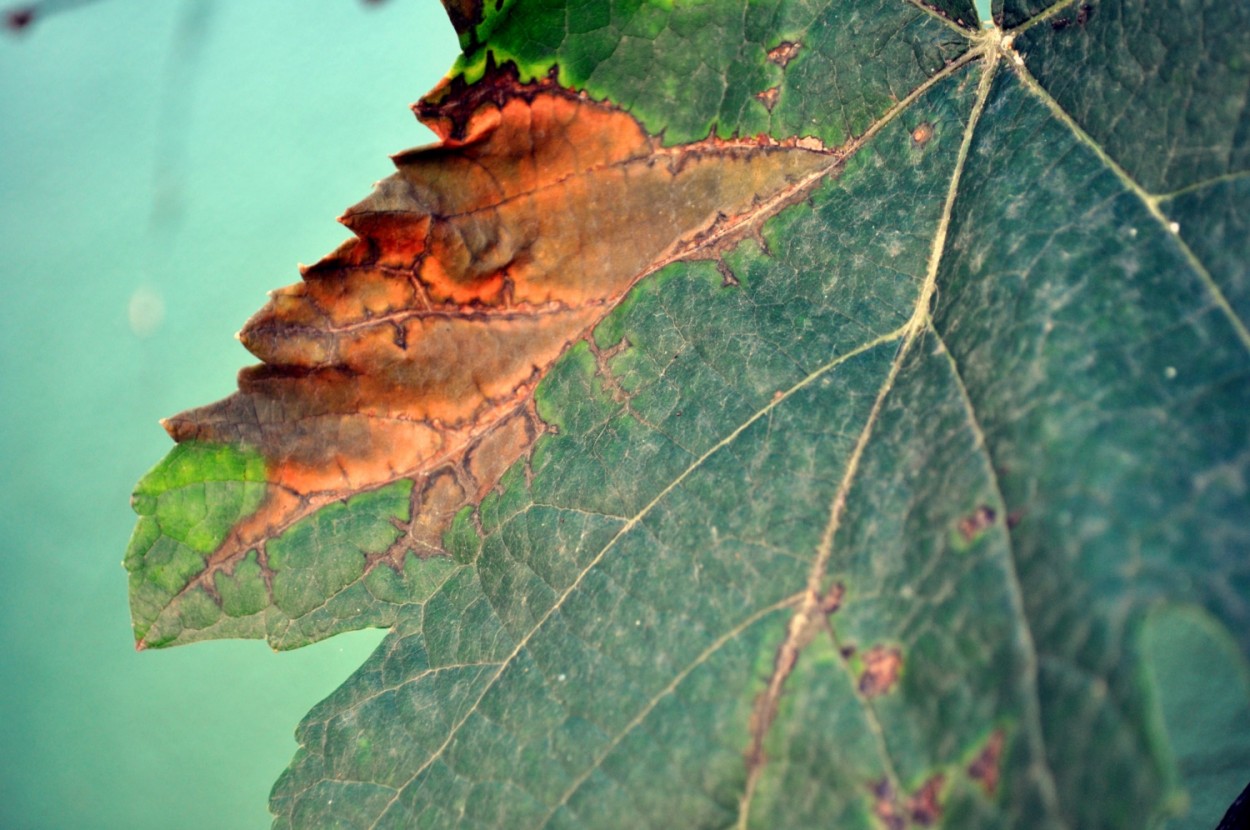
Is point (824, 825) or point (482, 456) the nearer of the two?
point (824, 825)

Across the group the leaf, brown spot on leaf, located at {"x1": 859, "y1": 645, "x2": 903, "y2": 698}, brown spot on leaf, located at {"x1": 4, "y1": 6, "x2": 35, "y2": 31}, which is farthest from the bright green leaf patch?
brown spot on leaf, located at {"x1": 4, "y1": 6, "x2": 35, "y2": 31}

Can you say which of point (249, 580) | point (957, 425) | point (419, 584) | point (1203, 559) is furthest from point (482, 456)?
point (1203, 559)

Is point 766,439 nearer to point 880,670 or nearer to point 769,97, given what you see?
point 880,670

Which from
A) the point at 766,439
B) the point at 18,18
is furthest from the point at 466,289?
the point at 18,18

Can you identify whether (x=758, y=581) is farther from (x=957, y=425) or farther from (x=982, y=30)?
(x=982, y=30)

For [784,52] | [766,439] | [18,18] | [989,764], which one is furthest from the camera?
[18,18]

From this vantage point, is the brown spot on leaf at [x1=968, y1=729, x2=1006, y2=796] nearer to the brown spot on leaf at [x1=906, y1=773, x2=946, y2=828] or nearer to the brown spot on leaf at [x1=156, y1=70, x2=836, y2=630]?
the brown spot on leaf at [x1=906, y1=773, x2=946, y2=828]

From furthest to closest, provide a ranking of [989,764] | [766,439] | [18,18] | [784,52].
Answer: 1. [18,18]
2. [784,52]
3. [766,439]
4. [989,764]
